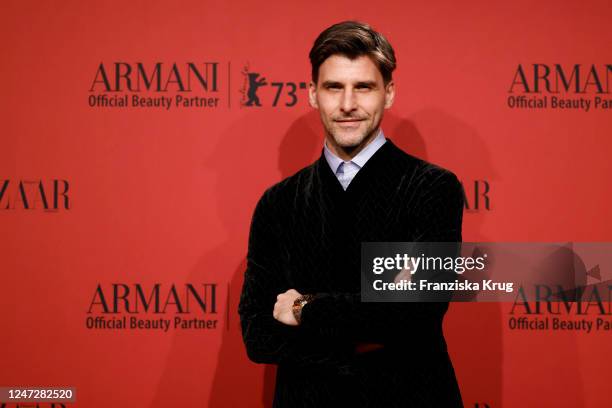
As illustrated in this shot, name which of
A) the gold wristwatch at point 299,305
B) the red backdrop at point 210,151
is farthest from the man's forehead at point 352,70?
the red backdrop at point 210,151

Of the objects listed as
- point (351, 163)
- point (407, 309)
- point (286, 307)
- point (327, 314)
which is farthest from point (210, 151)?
point (407, 309)

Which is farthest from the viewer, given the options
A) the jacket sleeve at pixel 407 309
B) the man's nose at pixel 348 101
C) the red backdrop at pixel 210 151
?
the red backdrop at pixel 210 151

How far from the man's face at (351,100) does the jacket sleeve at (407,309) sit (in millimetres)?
229

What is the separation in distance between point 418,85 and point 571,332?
1035 millimetres

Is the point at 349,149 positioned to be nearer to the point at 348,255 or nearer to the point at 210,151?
the point at 348,255

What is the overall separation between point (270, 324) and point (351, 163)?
1.54 ft

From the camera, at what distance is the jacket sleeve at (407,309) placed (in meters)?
1.64

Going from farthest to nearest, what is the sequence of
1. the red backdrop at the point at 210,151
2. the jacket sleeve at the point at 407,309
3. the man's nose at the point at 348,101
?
the red backdrop at the point at 210,151 → the man's nose at the point at 348,101 → the jacket sleeve at the point at 407,309

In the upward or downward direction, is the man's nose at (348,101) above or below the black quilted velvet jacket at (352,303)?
above

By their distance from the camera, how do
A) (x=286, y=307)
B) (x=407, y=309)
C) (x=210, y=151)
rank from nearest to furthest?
(x=407, y=309), (x=286, y=307), (x=210, y=151)

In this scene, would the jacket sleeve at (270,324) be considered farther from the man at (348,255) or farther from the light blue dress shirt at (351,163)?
the light blue dress shirt at (351,163)

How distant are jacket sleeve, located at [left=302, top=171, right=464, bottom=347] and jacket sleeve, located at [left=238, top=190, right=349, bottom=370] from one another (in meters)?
0.04

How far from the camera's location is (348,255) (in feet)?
5.73

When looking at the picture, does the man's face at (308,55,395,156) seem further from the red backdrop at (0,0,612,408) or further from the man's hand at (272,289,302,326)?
the red backdrop at (0,0,612,408)
